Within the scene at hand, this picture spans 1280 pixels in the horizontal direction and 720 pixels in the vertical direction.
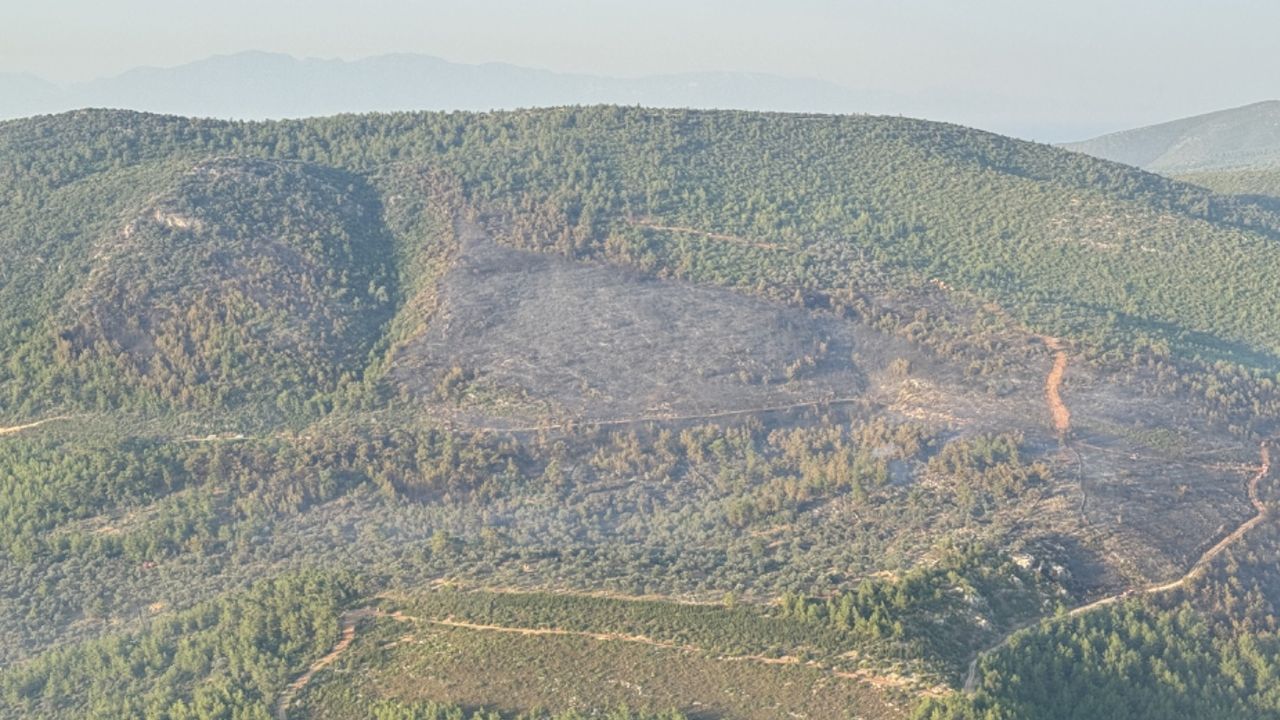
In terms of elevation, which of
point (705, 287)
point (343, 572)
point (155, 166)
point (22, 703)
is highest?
point (155, 166)

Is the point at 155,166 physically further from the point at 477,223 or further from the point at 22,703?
the point at 22,703

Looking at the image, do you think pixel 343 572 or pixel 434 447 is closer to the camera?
pixel 343 572

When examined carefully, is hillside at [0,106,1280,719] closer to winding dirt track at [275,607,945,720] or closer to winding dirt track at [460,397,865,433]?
winding dirt track at [275,607,945,720]

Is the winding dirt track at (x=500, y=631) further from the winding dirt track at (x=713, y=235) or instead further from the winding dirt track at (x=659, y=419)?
the winding dirt track at (x=713, y=235)

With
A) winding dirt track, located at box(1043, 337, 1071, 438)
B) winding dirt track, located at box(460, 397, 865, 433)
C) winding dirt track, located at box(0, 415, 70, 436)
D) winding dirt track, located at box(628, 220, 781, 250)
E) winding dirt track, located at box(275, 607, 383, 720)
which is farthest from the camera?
winding dirt track, located at box(628, 220, 781, 250)

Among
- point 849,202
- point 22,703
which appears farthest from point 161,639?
point 849,202

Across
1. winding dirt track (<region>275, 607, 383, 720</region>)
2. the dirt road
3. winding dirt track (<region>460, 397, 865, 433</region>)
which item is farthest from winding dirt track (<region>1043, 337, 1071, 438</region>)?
winding dirt track (<region>275, 607, 383, 720</region>)
